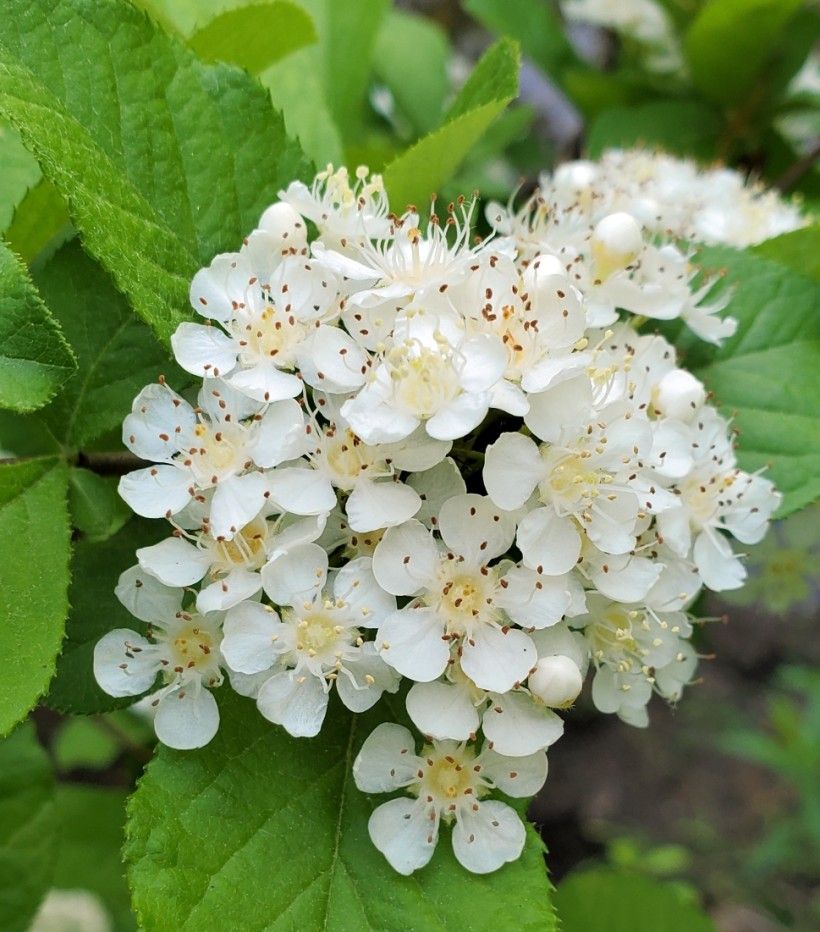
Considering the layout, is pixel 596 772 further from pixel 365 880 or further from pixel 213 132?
pixel 213 132

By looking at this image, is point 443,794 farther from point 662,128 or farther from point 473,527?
point 662,128

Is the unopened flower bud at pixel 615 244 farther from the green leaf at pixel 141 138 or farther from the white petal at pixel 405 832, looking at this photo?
the white petal at pixel 405 832

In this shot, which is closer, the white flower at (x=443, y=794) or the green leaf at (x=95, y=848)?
the white flower at (x=443, y=794)

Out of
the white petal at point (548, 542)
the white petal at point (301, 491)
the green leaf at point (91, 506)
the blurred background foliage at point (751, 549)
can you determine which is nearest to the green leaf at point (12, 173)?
the blurred background foliage at point (751, 549)

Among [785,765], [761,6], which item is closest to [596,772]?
[785,765]

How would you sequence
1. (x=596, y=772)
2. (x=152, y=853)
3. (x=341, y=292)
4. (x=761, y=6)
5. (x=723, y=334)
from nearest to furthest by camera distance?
1. (x=152, y=853)
2. (x=341, y=292)
3. (x=723, y=334)
4. (x=761, y=6)
5. (x=596, y=772)

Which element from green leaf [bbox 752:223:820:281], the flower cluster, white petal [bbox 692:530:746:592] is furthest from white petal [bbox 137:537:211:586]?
→ green leaf [bbox 752:223:820:281]

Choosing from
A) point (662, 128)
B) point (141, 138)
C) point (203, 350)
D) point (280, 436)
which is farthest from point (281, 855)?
point (662, 128)
